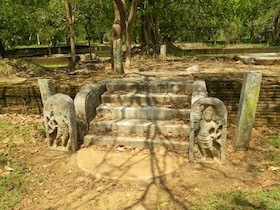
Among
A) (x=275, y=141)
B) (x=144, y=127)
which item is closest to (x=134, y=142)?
(x=144, y=127)

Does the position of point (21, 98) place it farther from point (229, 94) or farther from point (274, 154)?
point (274, 154)

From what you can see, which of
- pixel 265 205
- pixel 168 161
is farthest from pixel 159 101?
pixel 265 205

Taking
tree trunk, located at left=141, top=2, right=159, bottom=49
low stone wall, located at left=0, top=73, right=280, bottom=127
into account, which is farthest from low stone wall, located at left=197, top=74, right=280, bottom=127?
tree trunk, located at left=141, top=2, right=159, bottom=49

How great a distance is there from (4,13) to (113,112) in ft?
45.4

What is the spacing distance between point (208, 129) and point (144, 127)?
1190mm

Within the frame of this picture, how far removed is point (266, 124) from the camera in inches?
191

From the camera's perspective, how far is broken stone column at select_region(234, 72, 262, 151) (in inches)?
144

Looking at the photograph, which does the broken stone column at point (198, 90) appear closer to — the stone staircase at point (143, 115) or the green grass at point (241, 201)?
the stone staircase at point (143, 115)

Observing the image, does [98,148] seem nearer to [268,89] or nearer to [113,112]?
[113,112]

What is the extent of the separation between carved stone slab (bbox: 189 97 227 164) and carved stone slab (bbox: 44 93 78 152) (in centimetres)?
195

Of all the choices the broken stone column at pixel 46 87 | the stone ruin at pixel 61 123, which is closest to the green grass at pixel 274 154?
the stone ruin at pixel 61 123

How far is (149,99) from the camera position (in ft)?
15.8

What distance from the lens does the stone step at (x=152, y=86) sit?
194 inches

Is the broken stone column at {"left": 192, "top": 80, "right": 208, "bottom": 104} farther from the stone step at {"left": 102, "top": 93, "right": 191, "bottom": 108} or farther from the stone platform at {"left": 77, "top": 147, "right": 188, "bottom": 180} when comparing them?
the stone platform at {"left": 77, "top": 147, "right": 188, "bottom": 180}
